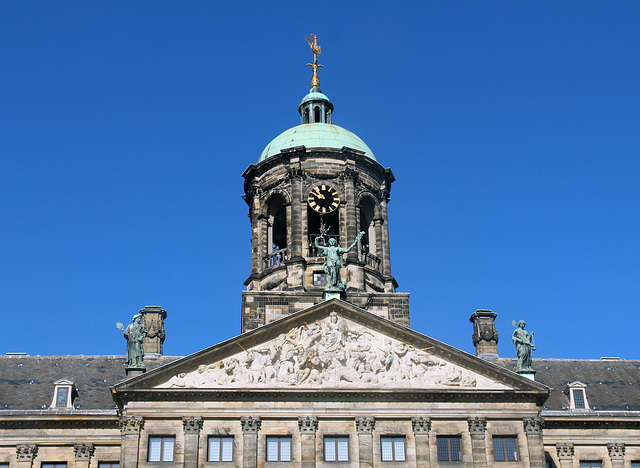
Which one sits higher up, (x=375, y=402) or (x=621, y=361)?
(x=621, y=361)

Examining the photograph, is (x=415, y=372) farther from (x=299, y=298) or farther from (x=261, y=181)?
(x=261, y=181)

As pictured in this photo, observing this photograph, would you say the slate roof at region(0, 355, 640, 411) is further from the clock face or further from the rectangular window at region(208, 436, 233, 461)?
the clock face

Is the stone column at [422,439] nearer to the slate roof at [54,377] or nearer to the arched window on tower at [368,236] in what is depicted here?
the arched window on tower at [368,236]

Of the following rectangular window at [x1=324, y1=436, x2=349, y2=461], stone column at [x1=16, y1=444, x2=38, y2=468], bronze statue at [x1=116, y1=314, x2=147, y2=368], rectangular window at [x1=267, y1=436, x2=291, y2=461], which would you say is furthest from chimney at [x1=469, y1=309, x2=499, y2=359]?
stone column at [x1=16, y1=444, x2=38, y2=468]

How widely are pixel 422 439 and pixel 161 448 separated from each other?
8932mm

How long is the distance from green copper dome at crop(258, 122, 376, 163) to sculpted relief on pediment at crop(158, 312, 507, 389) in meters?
10.3

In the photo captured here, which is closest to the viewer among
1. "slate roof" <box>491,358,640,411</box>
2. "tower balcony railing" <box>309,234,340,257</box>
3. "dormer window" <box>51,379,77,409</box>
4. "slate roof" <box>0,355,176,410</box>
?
"dormer window" <box>51,379,77,409</box>

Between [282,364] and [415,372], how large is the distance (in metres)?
4.76

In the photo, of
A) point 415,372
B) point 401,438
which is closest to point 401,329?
point 415,372

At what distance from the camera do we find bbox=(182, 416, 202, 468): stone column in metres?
33.0

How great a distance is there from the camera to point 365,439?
3378 cm

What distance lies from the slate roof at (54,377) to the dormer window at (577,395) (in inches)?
657

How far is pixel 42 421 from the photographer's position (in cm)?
3631

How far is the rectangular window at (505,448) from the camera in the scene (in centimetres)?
3403
